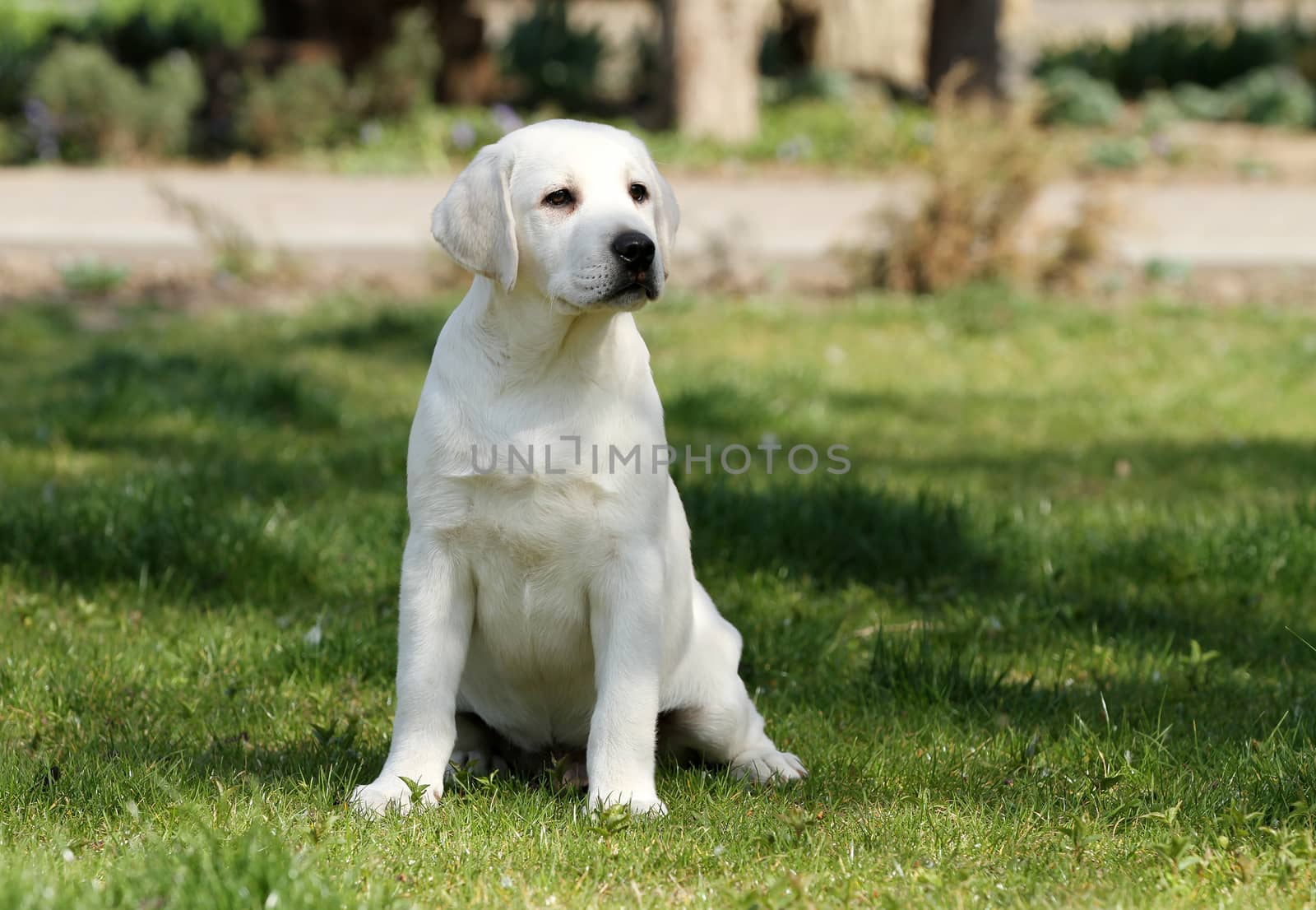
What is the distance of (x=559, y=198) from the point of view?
10.5 ft

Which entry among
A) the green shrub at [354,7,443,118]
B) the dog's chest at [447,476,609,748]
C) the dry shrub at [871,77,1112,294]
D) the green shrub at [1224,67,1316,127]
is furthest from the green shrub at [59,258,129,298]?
the green shrub at [1224,67,1316,127]

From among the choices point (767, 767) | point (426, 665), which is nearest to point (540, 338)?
point (426, 665)

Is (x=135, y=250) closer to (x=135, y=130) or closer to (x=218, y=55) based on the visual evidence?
(x=135, y=130)

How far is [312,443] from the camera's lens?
6465 millimetres

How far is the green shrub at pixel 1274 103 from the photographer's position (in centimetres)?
1838

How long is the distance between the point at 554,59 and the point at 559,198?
55.4 ft

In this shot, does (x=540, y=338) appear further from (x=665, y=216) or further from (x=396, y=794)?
(x=396, y=794)

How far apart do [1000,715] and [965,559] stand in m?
1.24

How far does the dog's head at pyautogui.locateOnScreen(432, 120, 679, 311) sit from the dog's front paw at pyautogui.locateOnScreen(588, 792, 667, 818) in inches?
39.7

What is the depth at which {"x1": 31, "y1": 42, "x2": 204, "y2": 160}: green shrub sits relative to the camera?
15.3 metres

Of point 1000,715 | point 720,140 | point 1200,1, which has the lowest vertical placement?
point 1000,715

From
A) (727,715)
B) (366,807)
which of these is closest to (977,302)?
(727,715)

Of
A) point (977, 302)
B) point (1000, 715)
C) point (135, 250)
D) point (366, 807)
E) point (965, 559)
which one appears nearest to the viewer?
point (366, 807)

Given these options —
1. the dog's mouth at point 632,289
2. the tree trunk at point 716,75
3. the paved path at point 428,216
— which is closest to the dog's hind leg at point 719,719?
the dog's mouth at point 632,289
